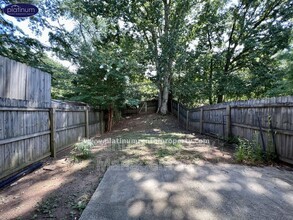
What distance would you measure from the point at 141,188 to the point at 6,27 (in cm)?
648

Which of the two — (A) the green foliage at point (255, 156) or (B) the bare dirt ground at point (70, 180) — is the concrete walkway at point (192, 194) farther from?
(A) the green foliage at point (255, 156)

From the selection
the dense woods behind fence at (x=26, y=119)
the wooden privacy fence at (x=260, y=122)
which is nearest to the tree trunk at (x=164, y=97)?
the wooden privacy fence at (x=260, y=122)

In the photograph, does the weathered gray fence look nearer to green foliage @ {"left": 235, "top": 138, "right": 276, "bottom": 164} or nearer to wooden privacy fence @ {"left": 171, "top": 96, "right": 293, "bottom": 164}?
green foliage @ {"left": 235, "top": 138, "right": 276, "bottom": 164}

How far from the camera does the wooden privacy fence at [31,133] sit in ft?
9.34

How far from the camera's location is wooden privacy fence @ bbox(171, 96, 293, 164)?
3465 millimetres

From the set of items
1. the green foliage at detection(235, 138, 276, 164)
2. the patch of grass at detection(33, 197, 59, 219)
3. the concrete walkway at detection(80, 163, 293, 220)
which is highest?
the green foliage at detection(235, 138, 276, 164)

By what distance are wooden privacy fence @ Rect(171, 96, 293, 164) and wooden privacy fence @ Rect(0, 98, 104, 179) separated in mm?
5208

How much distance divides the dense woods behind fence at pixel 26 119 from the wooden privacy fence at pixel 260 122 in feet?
17.1

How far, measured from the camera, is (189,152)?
4.36 meters

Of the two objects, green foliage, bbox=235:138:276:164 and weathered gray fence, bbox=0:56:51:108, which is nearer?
weathered gray fence, bbox=0:56:51:108

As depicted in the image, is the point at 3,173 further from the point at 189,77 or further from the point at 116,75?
the point at 189,77

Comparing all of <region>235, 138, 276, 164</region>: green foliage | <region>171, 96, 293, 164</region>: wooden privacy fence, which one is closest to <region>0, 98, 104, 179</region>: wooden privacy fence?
<region>235, 138, 276, 164</region>: green foliage

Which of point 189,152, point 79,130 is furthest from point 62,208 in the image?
point 79,130

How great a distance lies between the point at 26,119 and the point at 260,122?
534cm
